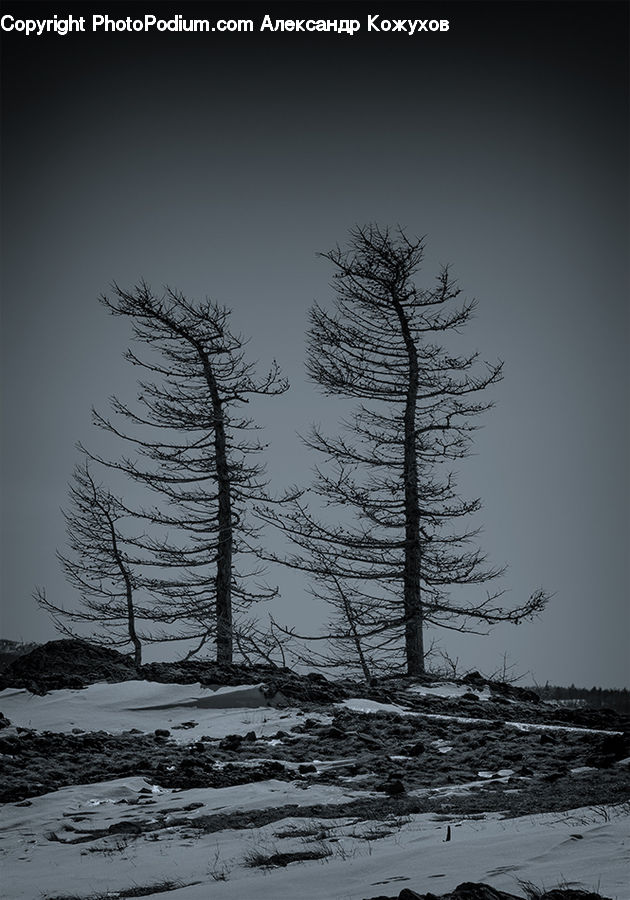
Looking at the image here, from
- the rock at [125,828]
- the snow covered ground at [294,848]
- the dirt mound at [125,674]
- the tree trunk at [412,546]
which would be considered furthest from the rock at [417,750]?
the tree trunk at [412,546]

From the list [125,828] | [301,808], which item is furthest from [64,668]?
[301,808]

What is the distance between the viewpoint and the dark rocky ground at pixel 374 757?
634 cm

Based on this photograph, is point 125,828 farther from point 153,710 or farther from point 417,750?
point 153,710

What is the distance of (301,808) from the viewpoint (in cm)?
646

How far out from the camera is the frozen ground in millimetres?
4301

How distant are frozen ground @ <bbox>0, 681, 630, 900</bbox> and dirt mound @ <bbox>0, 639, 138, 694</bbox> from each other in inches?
23.9

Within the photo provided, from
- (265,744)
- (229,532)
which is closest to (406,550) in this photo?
(229,532)

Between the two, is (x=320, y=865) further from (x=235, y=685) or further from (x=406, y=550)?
(x=406, y=550)

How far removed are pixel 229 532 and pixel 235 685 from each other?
719 centimetres

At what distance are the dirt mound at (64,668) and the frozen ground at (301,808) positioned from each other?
607 millimetres

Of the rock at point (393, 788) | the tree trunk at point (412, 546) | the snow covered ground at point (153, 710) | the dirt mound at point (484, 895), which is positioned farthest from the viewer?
the tree trunk at point (412, 546)

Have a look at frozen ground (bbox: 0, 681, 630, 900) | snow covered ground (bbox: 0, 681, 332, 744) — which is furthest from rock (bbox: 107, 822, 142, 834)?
snow covered ground (bbox: 0, 681, 332, 744)

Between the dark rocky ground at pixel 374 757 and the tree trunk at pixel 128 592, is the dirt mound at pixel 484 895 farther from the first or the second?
the tree trunk at pixel 128 592

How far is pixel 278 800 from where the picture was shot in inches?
266
